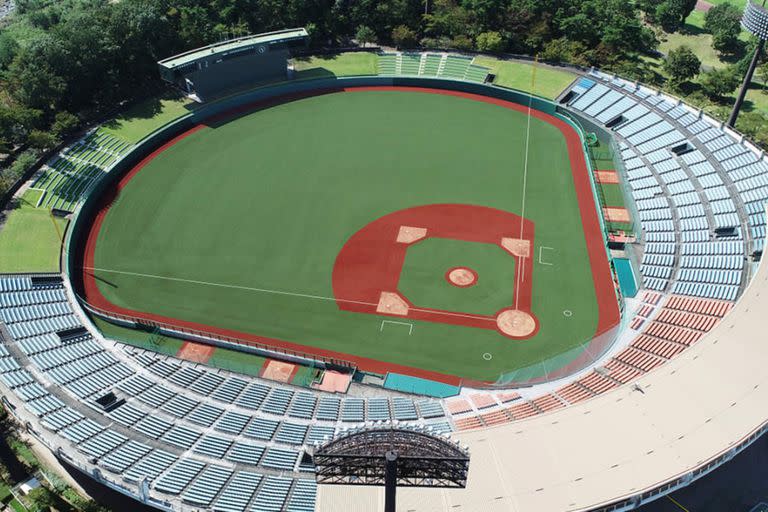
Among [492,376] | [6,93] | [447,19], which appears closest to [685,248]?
[492,376]

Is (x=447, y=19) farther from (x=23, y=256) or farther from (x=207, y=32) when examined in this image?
(x=23, y=256)

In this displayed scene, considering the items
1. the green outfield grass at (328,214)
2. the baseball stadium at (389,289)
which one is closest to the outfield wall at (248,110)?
the baseball stadium at (389,289)

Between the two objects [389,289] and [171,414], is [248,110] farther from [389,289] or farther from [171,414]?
[171,414]

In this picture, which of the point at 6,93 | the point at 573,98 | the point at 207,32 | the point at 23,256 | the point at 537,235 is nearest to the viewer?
the point at 23,256

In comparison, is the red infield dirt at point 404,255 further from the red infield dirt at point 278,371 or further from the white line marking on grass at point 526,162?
the red infield dirt at point 278,371

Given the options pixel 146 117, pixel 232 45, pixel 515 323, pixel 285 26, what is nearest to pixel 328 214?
pixel 515 323

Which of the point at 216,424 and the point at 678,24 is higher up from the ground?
the point at 678,24
